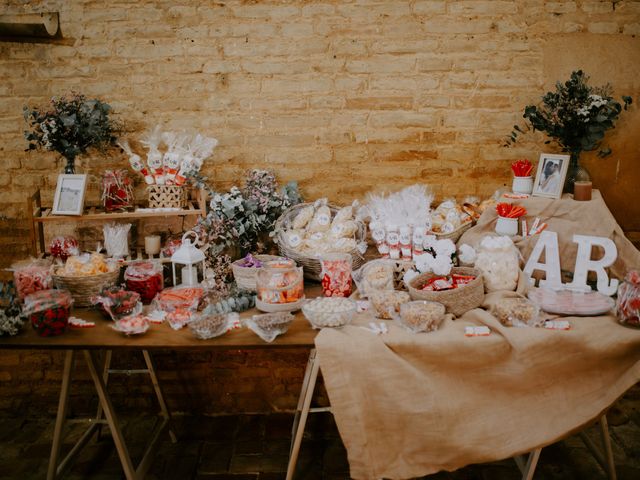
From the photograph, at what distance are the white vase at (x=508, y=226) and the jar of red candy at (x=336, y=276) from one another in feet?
2.97

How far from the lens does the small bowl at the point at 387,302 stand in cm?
258

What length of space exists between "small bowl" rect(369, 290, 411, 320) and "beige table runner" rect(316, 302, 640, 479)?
0.53 ft

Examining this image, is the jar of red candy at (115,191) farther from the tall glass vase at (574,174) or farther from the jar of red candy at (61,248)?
the tall glass vase at (574,174)

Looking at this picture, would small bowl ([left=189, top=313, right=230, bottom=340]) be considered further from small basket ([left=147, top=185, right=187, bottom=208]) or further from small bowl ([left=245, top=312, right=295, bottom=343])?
small basket ([left=147, top=185, right=187, bottom=208])

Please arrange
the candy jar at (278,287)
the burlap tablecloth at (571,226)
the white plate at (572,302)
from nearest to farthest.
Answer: the white plate at (572,302) < the candy jar at (278,287) < the burlap tablecloth at (571,226)

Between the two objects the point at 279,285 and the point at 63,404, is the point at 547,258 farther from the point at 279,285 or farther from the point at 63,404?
the point at 63,404

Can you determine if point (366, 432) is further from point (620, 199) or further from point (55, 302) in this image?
point (620, 199)

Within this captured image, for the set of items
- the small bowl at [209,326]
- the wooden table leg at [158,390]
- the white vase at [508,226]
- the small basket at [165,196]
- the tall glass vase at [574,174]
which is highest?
the tall glass vase at [574,174]

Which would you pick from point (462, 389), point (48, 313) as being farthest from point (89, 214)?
point (462, 389)

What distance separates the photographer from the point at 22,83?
3.48m

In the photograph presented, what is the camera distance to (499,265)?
9.15 ft

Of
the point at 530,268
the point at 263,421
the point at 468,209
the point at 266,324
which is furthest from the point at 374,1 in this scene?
the point at 263,421

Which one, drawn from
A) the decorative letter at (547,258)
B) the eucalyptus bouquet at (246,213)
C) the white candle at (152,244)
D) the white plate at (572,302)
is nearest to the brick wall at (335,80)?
the eucalyptus bouquet at (246,213)

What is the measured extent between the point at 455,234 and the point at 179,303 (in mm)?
1622
